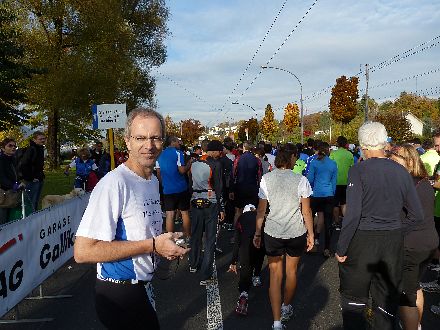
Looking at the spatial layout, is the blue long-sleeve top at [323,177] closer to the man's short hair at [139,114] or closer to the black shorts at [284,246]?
the black shorts at [284,246]

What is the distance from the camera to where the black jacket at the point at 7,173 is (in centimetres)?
817

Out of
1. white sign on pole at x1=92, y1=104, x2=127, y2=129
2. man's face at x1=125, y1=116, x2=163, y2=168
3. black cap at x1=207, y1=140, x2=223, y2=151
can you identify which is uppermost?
white sign on pole at x1=92, y1=104, x2=127, y2=129

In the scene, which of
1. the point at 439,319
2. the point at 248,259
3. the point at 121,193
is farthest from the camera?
the point at 248,259

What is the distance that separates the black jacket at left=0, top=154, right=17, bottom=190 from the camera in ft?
26.8

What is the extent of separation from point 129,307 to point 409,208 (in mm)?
2569

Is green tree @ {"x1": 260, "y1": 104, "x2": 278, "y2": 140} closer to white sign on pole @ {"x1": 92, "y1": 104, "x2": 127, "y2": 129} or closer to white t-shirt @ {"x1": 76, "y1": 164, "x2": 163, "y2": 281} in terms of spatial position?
white sign on pole @ {"x1": 92, "y1": 104, "x2": 127, "y2": 129}

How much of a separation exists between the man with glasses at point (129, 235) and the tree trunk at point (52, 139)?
30641 millimetres

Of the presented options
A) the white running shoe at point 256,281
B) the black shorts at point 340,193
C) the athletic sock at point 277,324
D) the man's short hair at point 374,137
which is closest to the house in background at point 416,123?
the black shorts at point 340,193

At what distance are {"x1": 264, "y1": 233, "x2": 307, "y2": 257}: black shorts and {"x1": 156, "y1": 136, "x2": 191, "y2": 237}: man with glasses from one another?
11.3 ft

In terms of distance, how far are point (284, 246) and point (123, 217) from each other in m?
2.85

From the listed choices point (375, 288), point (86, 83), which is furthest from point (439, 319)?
point (86, 83)

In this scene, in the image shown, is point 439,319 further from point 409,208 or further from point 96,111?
point 96,111

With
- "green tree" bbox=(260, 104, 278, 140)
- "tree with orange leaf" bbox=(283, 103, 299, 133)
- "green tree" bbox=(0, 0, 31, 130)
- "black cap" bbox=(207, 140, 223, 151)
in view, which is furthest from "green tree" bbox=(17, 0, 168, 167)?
"green tree" bbox=(260, 104, 278, 140)

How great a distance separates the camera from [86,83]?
26.1 m
